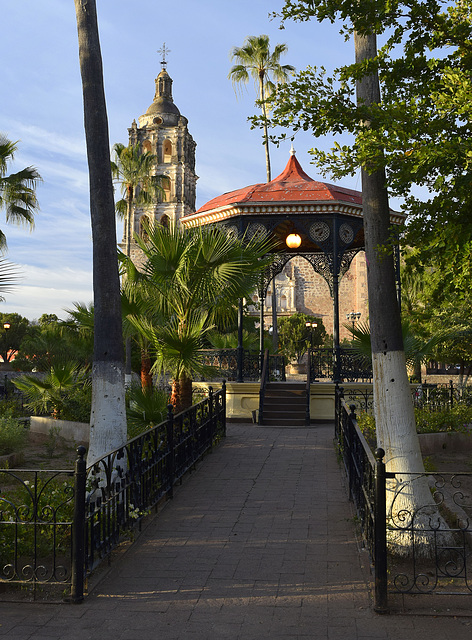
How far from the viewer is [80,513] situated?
4523 mm

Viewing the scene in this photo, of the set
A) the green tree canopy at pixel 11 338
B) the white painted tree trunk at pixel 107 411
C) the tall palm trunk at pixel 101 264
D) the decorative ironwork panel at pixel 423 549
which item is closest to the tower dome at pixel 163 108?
the green tree canopy at pixel 11 338

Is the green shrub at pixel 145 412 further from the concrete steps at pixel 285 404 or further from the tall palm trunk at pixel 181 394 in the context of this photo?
the concrete steps at pixel 285 404

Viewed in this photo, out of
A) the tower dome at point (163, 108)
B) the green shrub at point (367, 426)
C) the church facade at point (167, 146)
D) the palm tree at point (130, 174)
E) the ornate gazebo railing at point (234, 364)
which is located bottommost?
the green shrub at point (367, 426)

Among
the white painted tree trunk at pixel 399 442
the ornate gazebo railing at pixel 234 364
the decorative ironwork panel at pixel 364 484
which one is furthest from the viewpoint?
the ornate gazebo railing at pixel 234 364

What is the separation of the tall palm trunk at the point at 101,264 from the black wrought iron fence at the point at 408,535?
2.52m

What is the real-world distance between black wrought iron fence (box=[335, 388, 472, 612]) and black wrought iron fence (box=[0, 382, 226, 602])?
2.11 metres

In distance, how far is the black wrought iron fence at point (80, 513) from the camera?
14.9 ft

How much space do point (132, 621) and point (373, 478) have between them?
202cm

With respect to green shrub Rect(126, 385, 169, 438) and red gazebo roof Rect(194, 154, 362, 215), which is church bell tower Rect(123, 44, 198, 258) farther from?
green shrub Rect(126, 385, 169, 438)

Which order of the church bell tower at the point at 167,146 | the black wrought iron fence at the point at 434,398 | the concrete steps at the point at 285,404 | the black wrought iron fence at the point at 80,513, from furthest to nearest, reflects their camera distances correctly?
the church bell tower at the point at 167,146
the concrete steps at the point at 285,404
the black wrought iron fence at the point at 434,398
the black wrought iron fence at the point at 80,513

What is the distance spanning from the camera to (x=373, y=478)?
4.82 m

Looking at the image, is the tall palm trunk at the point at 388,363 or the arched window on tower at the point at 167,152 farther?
the arched window on tower at the point at 167,152

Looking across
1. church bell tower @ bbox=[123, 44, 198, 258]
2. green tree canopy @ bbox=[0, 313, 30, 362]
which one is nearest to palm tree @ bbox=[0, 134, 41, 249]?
green tree canopy @ bbox=[0, 313, 30, 362]

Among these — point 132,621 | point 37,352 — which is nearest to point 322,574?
point 132,621
